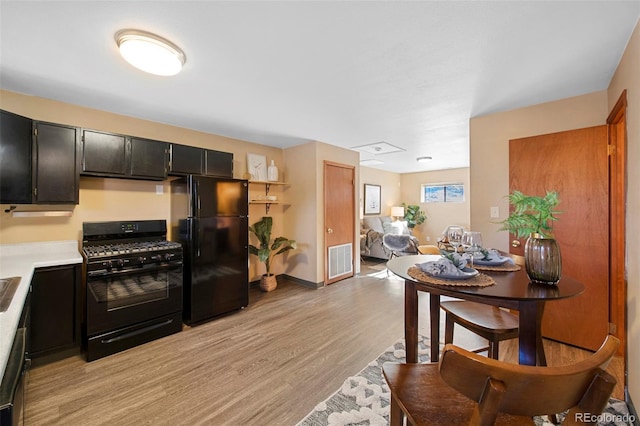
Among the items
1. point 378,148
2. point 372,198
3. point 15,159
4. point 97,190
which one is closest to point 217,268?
point 97,190

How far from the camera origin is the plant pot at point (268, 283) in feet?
13.4

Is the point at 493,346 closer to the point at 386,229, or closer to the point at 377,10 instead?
the point at 377,10

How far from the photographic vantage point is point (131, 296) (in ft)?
8.11

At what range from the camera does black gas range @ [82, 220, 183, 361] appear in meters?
2.28

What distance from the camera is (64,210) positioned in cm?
260

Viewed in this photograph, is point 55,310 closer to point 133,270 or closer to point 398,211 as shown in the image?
point 133,270

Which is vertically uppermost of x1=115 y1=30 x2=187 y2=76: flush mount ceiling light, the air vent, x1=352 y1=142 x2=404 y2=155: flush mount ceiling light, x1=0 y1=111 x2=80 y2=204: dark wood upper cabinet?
x1=352 y1=142 x2=404 y2=155: flush mount ceiling light

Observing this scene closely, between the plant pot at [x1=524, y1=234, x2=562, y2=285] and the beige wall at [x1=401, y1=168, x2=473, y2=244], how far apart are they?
21.8 feet

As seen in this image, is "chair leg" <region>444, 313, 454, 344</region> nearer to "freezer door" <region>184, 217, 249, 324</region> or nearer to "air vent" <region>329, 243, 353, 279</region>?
"freezer door" <region>184, 217, 249, 324</region>

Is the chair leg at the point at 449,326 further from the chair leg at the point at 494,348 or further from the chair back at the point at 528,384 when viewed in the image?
the chair back at the point at 528,384

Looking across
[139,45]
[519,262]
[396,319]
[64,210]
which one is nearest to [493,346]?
[519,262]

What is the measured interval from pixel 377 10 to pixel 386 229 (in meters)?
5.89

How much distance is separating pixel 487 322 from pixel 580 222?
161cm

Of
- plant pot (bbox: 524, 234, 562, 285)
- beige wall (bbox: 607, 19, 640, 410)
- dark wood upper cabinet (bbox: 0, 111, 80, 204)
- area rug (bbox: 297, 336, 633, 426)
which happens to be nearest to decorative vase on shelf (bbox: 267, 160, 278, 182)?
dark wood upper cabinet (bbox: 0, 111, 80, 204)
